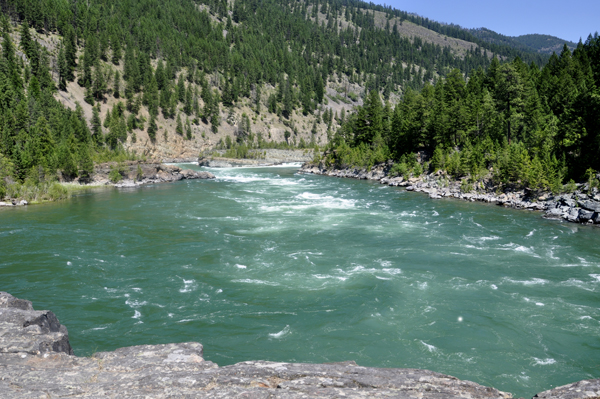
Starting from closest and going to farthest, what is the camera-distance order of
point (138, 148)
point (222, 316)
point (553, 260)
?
point (222, 316)
point (553, 260)
point (138, 148)

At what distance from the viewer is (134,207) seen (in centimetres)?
4012

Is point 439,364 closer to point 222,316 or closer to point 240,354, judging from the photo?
point 240,354

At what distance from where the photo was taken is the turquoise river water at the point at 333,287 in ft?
41.2

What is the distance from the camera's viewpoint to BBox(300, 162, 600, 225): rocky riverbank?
108 feet

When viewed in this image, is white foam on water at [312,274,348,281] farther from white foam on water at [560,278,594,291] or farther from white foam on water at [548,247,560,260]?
white foam on water at [548,247,560,260]

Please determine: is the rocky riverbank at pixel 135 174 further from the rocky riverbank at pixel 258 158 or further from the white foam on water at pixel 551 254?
the white foam on water at pixel 551 254

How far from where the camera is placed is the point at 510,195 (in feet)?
143

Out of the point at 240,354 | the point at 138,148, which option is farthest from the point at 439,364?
the point at 138,148

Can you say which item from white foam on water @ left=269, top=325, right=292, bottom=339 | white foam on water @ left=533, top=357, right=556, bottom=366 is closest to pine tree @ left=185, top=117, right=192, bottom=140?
white foam on water @ left=269, top=325, right=292, bottom=339

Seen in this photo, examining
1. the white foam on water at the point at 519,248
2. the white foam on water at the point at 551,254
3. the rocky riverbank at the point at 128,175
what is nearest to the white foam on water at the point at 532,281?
the white foam on water at the point at 551,254

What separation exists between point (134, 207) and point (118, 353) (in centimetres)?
3405

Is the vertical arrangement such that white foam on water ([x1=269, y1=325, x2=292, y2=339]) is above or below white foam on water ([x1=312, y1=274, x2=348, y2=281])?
below

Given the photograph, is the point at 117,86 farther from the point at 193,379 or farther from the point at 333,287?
the point at 193,379

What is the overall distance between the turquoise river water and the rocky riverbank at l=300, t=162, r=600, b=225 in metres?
2.82
